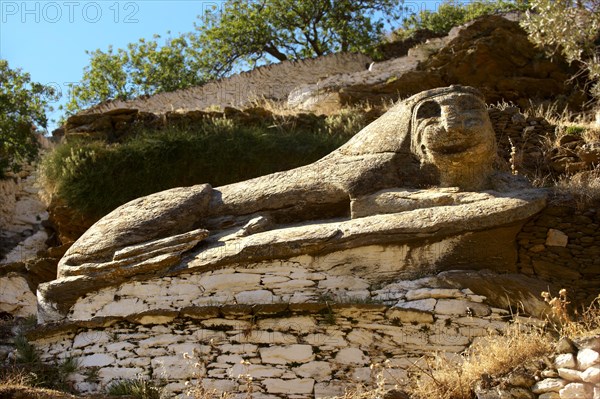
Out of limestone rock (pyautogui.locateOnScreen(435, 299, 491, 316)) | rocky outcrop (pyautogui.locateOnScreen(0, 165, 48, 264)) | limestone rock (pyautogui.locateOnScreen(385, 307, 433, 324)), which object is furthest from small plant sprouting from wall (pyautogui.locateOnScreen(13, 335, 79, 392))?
rocky outcrop (pyautogui.locateOnScreen(0, 165, 48, 264))

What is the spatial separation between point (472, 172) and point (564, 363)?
9.53ft

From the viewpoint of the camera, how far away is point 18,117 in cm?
1683

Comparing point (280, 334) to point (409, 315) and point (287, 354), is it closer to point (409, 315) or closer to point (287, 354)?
point (287, 354)

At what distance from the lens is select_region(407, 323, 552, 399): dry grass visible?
7832 mm

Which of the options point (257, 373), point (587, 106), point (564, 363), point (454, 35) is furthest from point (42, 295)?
point (454, 35)

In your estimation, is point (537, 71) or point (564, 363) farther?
point (537, 71)

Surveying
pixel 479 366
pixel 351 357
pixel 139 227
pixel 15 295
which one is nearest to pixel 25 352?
pixel 139 227

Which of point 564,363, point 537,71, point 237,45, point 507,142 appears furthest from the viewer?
point 237,45

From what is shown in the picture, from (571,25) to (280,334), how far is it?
812 centimetres

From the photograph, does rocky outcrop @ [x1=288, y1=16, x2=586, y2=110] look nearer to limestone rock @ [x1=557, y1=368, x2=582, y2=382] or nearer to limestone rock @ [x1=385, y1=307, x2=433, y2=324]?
limestone rock @ [x1=385, y1=307, x2=433, y2=324]

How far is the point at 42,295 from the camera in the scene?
10234 millimetres

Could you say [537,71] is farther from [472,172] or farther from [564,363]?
[564,363]

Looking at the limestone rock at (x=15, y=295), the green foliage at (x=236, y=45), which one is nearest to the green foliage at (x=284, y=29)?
the green foliage at (x=236, y=45)

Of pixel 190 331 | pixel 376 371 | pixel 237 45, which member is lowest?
pixel 376 371
